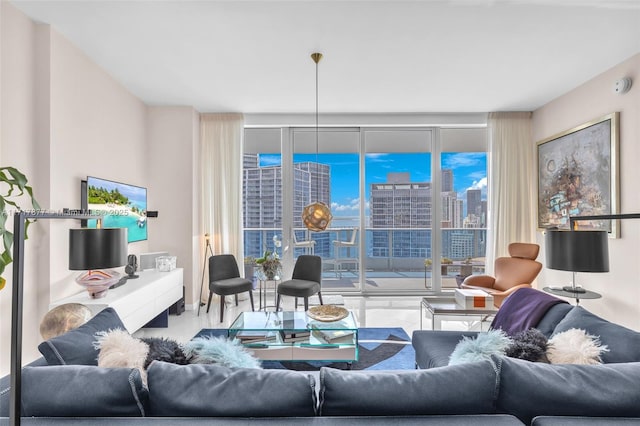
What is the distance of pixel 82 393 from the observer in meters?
1.07

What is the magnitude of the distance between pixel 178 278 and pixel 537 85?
488 cm

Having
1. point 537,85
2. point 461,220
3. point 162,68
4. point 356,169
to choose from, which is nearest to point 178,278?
point 162,68

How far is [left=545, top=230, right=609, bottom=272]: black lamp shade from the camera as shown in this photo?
7.16ft

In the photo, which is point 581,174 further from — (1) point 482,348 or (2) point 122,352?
(2) point 122,352

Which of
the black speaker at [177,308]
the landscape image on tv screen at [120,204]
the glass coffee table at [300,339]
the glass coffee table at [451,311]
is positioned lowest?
the black speaker at [177,308]

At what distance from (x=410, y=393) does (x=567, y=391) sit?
0.54 m

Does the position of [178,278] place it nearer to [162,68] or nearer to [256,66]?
[162,68]

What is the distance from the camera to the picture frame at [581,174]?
131 inches

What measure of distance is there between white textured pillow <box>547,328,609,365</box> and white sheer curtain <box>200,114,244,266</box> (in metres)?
3.98

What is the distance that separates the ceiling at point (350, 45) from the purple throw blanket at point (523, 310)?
6.87 feet

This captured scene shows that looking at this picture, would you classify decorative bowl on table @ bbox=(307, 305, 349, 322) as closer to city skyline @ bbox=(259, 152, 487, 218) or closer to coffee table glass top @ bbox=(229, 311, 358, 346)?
coffee table glass top @ bbox=(229, 311, 358, 346)

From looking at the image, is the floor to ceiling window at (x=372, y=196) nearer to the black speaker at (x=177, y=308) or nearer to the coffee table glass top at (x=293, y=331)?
the black speaker at (x=177, y=308)

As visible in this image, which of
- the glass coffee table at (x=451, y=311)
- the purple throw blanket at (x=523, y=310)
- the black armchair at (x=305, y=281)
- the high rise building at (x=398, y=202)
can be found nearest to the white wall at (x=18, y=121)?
the black armchair at (x=305, y=281)

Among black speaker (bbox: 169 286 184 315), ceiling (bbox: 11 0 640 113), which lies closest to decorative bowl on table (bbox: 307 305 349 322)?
black speaker (bbox: 169 286 184 315)
